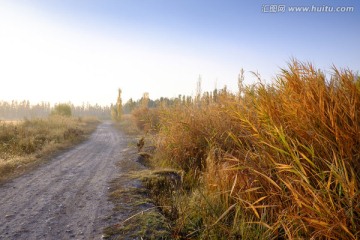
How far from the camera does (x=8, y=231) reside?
12.1ft

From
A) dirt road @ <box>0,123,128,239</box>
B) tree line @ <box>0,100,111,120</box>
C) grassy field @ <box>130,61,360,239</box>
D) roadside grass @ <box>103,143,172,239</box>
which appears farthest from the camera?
tree line @ <box>0,100,111,120</box>

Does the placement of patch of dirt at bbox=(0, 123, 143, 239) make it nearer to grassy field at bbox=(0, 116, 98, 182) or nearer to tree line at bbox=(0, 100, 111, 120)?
grassy field at bbox=(0, 116, 98, 182)

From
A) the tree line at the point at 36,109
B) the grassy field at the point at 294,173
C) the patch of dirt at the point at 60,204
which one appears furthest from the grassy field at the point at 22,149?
the tree line at the point at 36,109

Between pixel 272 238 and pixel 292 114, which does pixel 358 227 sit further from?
pixel 292 114

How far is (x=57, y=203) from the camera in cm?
481

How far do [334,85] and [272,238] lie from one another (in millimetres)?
1790

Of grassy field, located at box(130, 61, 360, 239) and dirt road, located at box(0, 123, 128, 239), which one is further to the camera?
dirt road, located at box(0, 123, 128, 239)

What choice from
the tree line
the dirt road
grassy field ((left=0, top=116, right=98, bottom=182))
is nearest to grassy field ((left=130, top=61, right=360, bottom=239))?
the dirt road

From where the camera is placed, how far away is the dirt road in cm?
370

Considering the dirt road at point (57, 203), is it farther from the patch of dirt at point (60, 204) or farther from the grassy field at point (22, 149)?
the grassy field at point (22, 149)

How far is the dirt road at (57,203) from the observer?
370 centimetres

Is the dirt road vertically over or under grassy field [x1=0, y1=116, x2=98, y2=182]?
under

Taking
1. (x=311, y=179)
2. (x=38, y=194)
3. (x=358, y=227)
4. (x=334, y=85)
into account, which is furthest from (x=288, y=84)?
(x=38, y=194)

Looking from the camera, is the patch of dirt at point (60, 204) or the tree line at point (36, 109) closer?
the patch of dirt at point (60, 204)
